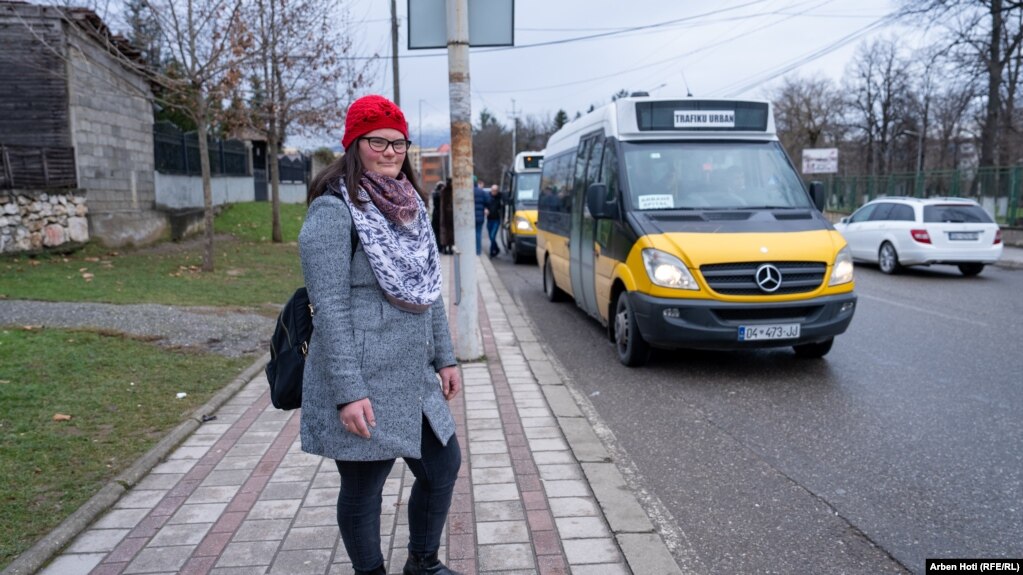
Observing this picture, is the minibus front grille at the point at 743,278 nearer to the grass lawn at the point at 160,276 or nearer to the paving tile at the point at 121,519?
the paving tile at the point at 121,519

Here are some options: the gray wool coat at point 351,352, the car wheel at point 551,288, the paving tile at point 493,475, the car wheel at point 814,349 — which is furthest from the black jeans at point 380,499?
the car wheel at point 551,288

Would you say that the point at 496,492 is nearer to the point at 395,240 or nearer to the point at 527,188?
the point at 395,240

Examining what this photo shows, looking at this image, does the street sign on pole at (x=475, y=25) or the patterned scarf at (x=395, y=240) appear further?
the street sign on pole at (x=475, y=25)

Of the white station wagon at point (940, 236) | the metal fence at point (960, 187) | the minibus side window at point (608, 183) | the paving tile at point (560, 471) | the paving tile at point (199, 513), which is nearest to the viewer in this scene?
the paving tile at point (199, 513)

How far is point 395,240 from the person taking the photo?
2600 mm

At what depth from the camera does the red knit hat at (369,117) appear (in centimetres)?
259

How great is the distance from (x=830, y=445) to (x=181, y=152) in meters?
17.6

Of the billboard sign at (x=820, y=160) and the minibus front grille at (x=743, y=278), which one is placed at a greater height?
the billboard sign at (x=820, y=160)

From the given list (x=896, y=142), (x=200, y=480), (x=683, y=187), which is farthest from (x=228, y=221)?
(x=896, y=142)

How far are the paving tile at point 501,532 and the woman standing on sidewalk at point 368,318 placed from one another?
0.84 metres

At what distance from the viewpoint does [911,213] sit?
15.1 m

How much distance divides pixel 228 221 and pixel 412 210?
2030 cm

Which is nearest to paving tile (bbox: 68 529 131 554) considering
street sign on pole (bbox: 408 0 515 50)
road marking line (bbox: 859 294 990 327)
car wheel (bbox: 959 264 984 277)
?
street sign on pole (bbox: 408 0 515 50)

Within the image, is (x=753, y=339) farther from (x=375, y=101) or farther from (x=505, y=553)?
(x=375, y=101)
